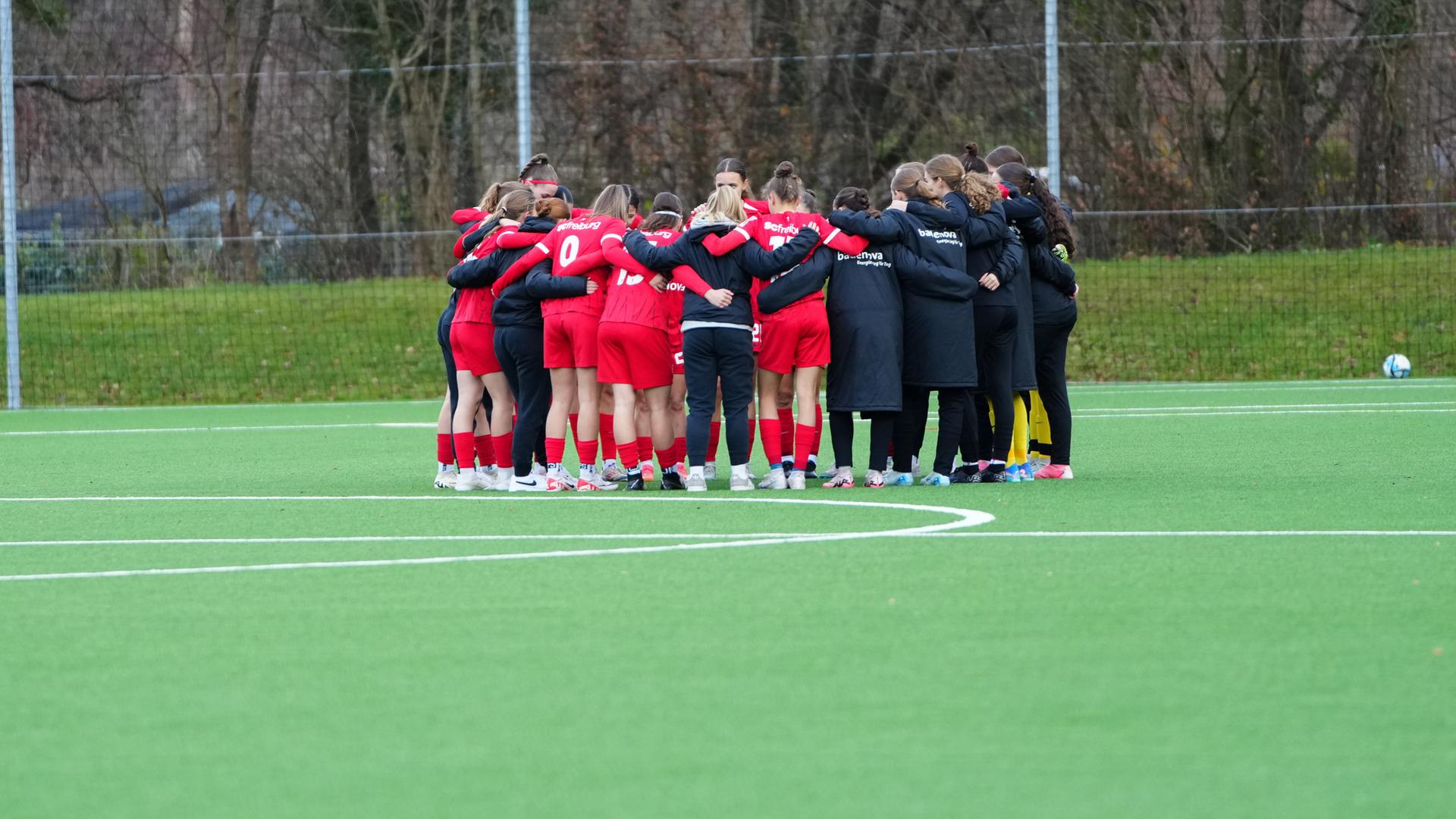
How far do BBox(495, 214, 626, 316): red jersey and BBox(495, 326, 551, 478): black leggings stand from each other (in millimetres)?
186

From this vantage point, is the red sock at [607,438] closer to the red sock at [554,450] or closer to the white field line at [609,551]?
the red sock at [554,450]

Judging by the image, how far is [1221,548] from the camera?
7188 mm

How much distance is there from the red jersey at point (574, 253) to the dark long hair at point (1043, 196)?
2.02 metres

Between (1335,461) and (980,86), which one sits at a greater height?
(980,86)

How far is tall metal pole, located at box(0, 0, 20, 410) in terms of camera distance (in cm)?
1997

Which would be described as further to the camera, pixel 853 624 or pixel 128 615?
pixel 128 615

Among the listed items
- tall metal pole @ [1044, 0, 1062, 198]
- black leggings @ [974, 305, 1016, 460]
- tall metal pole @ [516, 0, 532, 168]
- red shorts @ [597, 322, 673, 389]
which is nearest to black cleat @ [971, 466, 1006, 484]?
black leggings @ [974, 305, 1016, 460]

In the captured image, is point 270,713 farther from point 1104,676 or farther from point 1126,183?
point 1126,183

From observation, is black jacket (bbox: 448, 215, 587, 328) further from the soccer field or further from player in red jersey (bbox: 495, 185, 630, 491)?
the soccer field

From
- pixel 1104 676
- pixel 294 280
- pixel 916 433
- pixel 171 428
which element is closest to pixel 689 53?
pixel 294 280

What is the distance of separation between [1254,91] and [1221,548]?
A: 1787 cm

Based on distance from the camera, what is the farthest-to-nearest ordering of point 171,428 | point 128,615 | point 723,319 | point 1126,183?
1. point 1126,183
2. point 171,428
3. point 723,319
4. point 128,615

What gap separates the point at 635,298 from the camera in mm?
10203

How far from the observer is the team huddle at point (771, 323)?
10023 mm
